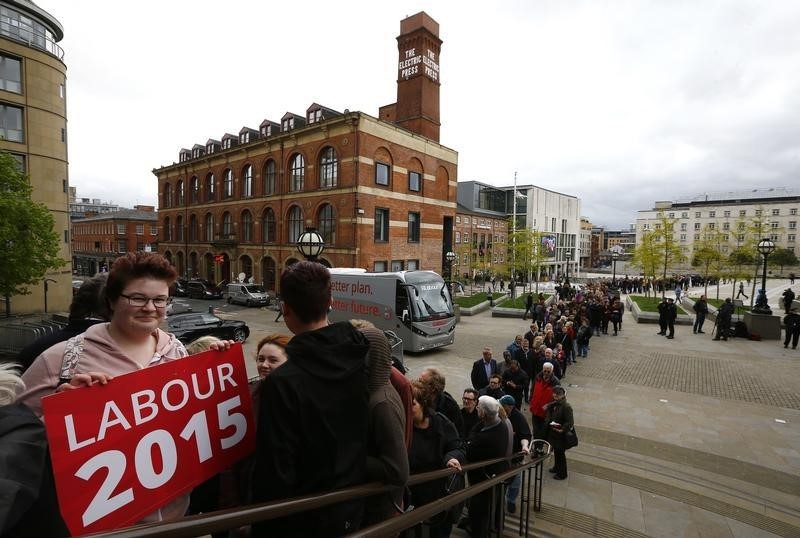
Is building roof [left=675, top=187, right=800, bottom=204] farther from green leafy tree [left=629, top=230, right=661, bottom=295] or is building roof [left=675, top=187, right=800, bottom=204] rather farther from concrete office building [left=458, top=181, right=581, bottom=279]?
green leafy tree [left=629, top=230, right=661, bottom=295]

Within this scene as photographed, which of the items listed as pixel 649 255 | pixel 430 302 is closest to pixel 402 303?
pixel 430 302

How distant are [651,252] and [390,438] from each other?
37.8m

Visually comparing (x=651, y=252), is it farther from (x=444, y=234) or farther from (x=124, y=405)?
(x=124, y=405)

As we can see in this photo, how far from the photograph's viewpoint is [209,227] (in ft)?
139

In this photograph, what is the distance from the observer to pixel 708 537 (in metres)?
5.38

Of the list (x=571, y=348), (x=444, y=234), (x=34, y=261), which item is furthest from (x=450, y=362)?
(x=444, y=234)

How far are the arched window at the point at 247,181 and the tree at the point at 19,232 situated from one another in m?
19.6

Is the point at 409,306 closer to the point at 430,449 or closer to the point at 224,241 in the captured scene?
the point at 430,449

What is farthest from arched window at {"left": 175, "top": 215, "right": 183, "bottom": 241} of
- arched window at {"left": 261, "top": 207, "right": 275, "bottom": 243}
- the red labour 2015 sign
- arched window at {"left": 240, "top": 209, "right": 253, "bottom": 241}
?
the red labour 2015 sign

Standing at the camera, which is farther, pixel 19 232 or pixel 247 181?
pixel 247 181

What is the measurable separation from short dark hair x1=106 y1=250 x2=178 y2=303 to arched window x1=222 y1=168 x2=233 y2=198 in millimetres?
40311

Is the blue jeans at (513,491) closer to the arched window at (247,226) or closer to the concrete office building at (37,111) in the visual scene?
the concrete office building at (37,111)

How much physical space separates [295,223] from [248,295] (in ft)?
23.4

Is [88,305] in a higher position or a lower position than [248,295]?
higher
